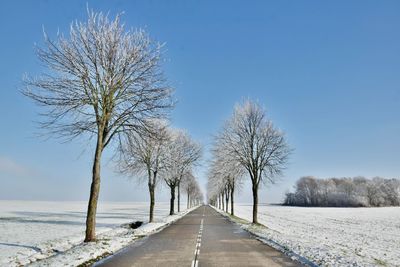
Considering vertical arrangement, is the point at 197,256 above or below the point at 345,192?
below

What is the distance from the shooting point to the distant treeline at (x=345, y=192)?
14275cm

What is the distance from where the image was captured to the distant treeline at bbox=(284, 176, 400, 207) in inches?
5620

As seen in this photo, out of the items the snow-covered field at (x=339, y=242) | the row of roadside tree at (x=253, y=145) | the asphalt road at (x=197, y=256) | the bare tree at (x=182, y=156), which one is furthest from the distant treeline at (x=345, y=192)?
the asphalt road at (x=197, y=256)

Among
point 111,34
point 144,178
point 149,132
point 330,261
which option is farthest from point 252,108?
point 330,261

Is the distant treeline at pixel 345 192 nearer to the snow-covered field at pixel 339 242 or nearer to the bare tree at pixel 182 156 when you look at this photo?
the bare tree at pixel 182 156

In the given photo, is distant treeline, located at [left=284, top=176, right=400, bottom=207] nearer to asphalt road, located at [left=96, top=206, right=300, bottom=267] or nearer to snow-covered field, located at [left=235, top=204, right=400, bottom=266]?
snow-covered field, located at [left=235, top=204, right=400, bottom=266]

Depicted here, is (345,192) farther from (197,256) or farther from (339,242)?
(197,256)

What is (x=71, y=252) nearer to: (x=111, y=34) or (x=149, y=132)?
(x=149, y=132)

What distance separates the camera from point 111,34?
53.3ft

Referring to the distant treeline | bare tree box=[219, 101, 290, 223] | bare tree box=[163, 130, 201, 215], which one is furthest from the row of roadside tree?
the distant treeline

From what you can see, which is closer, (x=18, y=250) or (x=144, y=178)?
(x=18, y=250)

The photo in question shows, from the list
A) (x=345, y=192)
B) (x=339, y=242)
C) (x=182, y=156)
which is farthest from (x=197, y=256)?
(x=345, y=192)

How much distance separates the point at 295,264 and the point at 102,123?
11143 millimetres

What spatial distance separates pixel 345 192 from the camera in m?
158
